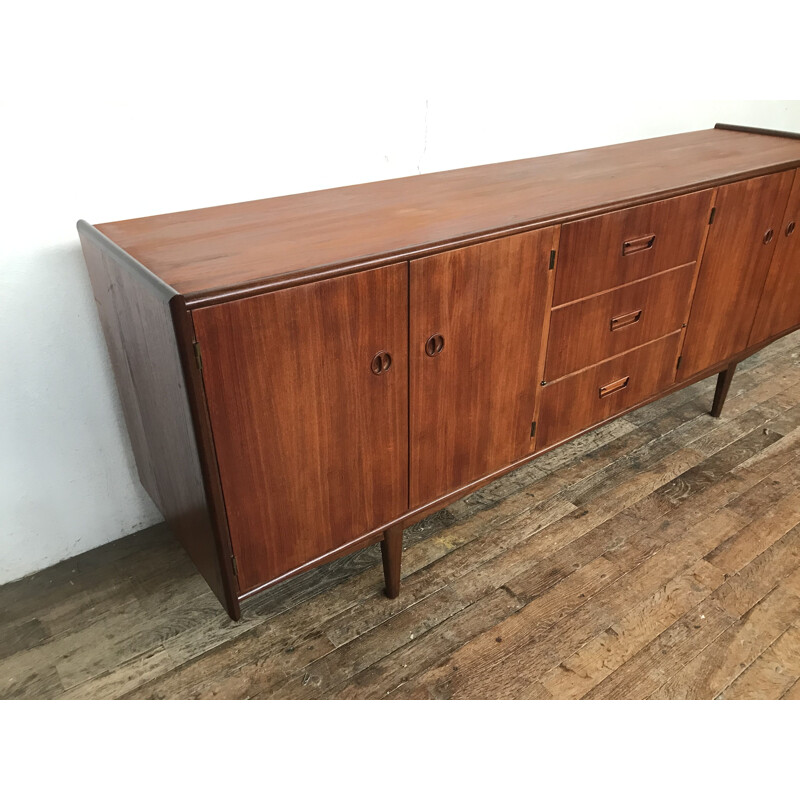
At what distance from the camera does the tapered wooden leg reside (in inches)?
59.6

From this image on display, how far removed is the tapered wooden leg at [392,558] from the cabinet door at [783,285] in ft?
4.53

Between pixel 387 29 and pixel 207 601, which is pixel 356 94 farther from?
pixel 207 601

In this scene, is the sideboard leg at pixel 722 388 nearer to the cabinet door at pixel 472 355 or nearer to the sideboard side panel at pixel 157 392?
the cabinet door at pixel 472 355

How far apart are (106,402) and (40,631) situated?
0.53 metres

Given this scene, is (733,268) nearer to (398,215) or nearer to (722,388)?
(722,388)

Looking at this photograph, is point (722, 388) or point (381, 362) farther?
point (722, 388)

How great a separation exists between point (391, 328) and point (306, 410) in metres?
0.22

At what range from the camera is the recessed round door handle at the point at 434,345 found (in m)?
1.33

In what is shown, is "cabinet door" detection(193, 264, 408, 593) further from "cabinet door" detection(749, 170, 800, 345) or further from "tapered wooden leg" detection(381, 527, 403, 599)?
"cabinet door" detection(749, 170, 800, 345)

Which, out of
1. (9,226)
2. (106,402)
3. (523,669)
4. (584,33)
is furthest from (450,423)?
(584,33)

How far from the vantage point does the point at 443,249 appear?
4.13 ft

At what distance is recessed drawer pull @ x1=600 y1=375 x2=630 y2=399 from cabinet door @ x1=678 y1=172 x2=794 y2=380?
253 millimetres

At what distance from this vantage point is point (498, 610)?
62.0 inches

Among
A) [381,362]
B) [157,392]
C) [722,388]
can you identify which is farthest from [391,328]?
[722,388]
